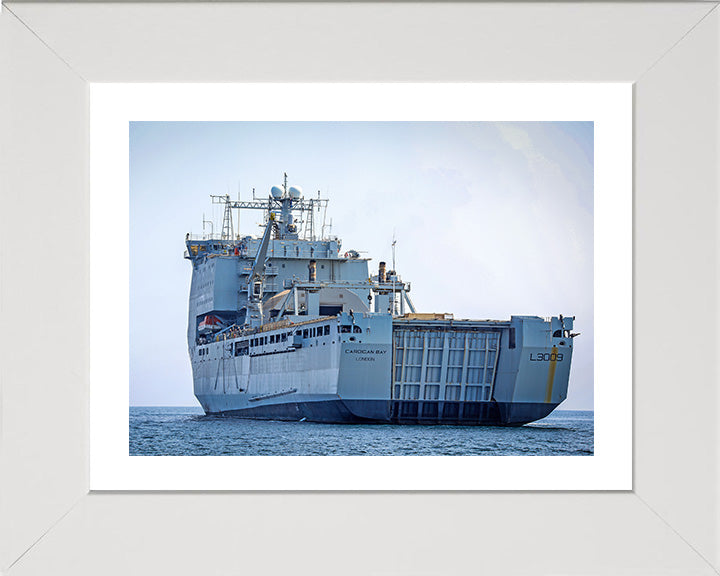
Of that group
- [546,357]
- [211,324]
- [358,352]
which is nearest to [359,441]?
[358,352]

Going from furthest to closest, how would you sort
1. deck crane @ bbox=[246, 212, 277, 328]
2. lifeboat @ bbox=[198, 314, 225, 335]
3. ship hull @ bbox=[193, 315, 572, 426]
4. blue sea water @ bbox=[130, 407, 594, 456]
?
lifeboat @ bbox=[198, 314, 225, 335], deck crane @ bbox=[246, 212, 277, 328], ship hull @ bbox=[193, 315, 572, 426], blue sea water @ bbox=[130, 407, 594, 456]

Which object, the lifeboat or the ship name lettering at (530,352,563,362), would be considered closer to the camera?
the ship name lettering at (530,352,563,362)

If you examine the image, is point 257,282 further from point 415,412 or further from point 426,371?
point 426,371

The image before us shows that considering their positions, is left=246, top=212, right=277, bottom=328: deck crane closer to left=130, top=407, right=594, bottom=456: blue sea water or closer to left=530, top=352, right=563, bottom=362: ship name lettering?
left=130, top=407, right=594, bottom=456: blue sea water

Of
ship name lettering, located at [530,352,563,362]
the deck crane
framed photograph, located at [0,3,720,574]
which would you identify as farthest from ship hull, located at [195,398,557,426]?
framed photograph, located at [0,3,720,574]
